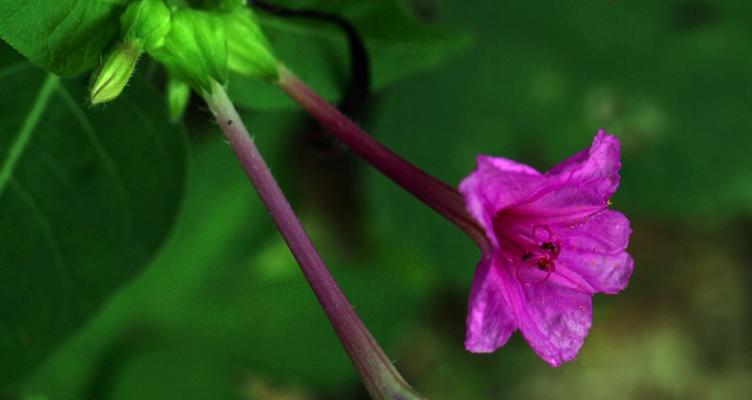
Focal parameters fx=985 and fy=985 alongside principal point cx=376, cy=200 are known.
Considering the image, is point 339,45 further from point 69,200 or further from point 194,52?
point 69,200

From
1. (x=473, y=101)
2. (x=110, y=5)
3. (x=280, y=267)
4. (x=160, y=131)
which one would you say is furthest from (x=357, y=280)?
(x=110, y=5)

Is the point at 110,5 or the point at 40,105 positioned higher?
the point at 110,5

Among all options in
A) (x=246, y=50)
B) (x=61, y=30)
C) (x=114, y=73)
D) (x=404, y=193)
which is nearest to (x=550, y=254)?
(x=246, y=50)

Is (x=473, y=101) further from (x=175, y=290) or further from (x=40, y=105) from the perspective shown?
(x=40, y=105)

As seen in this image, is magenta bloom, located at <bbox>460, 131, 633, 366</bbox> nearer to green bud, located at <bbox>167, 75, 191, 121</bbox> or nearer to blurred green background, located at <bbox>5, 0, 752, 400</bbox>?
green bud, located at <bbox>167, 75, 191, 121</bbox>

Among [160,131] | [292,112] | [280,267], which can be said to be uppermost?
[160,131]

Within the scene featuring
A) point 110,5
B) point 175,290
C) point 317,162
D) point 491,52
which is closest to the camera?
Answer: point 110,5
